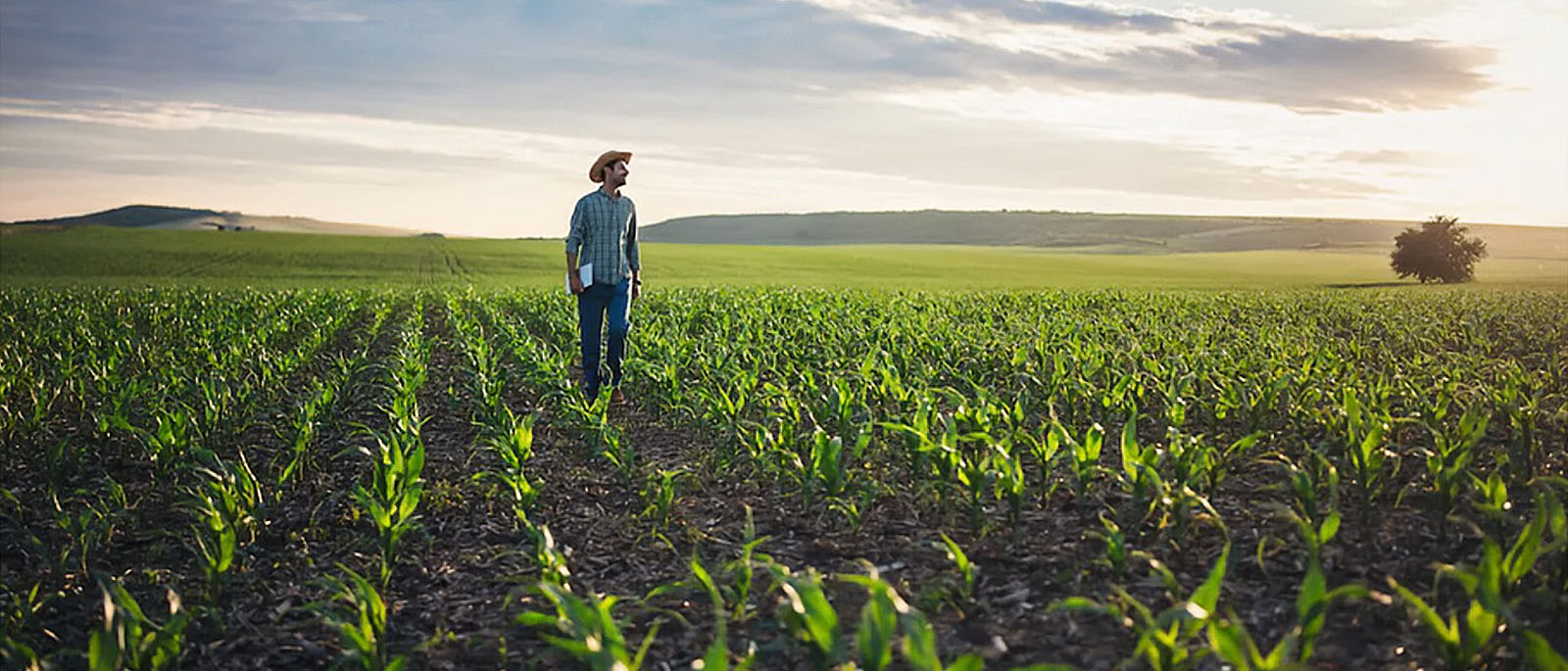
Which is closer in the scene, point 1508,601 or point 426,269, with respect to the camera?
point 1508,601

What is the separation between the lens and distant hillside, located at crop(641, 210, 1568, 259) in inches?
5605

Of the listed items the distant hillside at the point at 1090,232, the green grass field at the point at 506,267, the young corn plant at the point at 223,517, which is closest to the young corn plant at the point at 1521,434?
the young corn plant at the point at 223,517

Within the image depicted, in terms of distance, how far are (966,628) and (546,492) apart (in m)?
3.72

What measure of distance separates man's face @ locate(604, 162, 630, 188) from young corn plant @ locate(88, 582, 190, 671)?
256 inches

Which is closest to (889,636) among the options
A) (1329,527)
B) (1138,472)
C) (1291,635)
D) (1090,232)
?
(1291,635)

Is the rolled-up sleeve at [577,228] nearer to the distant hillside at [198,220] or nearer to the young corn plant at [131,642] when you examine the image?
the young corn plant at [131,642]

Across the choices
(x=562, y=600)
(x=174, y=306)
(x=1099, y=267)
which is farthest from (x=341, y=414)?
(x=1099, y=267)

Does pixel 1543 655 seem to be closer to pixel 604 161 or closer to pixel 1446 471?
pixel 1446 471

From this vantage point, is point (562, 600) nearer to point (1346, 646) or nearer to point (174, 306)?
point (1346, 646)

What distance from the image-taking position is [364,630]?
4281 mm

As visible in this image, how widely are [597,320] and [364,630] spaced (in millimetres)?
6541

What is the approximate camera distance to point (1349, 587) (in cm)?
376

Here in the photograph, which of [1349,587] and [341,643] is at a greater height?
[1349,587]

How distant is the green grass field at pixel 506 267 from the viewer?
52.0 metres
